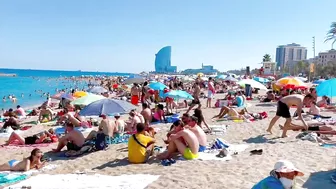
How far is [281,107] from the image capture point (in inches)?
301

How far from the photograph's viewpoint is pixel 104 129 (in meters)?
7.82

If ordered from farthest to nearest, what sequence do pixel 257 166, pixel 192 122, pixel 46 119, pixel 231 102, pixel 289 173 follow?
pixel 231 102, pixel 46 119, pixel 192 122, pixel 257 166, pixel 289 173

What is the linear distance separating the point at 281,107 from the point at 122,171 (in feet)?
13.5

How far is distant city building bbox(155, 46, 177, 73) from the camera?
92.9m

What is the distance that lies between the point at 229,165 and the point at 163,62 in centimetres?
8971

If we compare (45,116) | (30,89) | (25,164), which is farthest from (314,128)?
(30,89)

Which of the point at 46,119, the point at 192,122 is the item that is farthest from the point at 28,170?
the point at 46,119

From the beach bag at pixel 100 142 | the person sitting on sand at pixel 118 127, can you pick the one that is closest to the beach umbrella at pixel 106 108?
the person sitting on sand at pixel 118 127

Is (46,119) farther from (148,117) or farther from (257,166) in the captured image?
(257,166)

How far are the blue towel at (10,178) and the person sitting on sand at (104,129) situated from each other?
2.16 m

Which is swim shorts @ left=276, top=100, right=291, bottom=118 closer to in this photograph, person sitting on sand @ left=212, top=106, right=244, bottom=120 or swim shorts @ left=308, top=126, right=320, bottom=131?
swim shorts @ left=308, top=126, right=320, bottom=131

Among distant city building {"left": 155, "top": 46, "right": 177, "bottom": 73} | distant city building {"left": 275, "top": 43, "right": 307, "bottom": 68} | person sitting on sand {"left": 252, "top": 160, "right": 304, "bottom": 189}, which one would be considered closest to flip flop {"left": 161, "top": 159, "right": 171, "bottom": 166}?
person sitting on sand {"left": 252, "top": 160, "right": 304, "bottom": 189}

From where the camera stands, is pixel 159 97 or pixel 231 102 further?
pixel 159 97

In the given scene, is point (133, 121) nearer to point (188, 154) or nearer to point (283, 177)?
point (188, 154)
